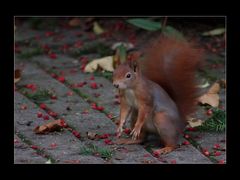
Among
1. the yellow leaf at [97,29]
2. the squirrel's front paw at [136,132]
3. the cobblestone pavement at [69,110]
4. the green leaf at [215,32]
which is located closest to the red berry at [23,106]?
the cobblestone pavement at [69,110]

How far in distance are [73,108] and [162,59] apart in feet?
2.90

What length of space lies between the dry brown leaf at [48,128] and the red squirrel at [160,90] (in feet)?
1.49

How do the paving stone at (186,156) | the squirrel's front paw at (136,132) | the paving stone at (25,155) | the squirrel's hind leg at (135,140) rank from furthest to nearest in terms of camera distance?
the squirrel's hind leg at (135,140) → the squirrel's front paw at (136,132) → the paving stone at (186,156) → the paving stone at (25,155)

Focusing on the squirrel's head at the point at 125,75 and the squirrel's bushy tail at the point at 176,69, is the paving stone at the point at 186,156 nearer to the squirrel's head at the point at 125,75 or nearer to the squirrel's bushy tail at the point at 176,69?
the squirrel's bushy tail at the point at 176,69

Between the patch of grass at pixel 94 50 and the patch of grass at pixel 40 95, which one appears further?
the patch of grass at pixel 94 50

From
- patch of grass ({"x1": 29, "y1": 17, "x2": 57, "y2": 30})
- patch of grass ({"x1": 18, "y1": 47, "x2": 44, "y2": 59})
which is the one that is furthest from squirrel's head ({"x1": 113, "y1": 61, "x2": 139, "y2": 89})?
patch of grass ({"x1": 29, "y1": 17, "x2": 57, "y2": 30})

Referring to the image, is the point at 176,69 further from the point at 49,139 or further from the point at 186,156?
the point at 49,139

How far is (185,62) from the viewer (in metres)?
4.63

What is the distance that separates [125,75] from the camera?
4234 millimetres

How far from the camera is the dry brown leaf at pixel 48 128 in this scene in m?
4.52

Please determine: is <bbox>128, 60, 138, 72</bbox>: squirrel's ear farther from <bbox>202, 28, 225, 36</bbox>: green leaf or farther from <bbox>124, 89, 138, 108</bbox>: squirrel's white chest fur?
<bbox>202, 28, 225, 36</bbox>: green leaf

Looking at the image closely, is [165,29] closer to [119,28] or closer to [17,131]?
[119,28]

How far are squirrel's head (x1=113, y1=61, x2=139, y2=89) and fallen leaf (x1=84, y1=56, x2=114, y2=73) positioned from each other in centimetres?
165

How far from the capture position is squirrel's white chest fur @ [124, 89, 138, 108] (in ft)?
14.1
